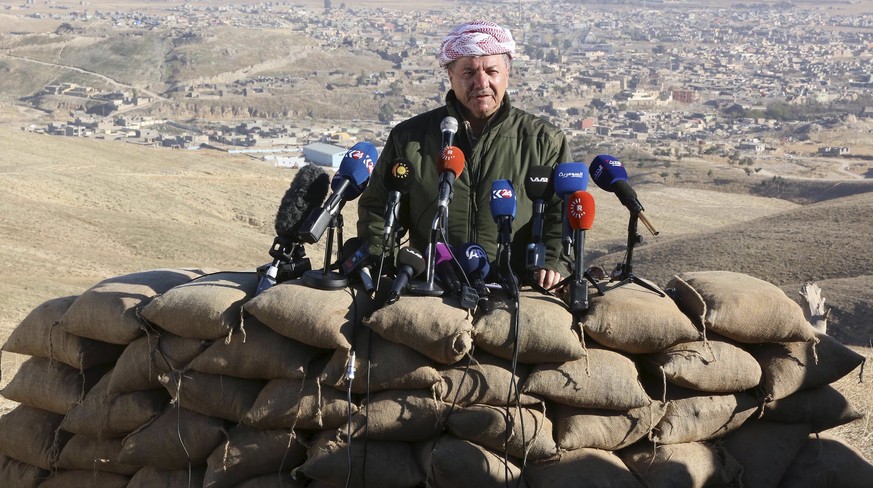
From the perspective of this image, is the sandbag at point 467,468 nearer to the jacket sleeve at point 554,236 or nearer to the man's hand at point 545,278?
the man's hand at point 545,278

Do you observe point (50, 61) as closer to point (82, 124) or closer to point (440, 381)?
point (82, 124)

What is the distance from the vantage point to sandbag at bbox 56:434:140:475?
645 cm

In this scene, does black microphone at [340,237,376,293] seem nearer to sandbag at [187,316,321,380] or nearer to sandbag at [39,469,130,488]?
sandbag at [187,316,321,380]

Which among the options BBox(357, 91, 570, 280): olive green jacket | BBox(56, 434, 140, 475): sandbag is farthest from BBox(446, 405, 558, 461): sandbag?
BBox(56, 434, 140, 475): sandbag

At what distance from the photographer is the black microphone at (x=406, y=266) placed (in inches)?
230

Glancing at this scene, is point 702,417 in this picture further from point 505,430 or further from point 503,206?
point 503,206

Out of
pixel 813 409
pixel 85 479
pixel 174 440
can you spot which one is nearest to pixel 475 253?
pixel 174 440

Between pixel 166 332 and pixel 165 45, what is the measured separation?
143 m

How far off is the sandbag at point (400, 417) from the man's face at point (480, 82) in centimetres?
176

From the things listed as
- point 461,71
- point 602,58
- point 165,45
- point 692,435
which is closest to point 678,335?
point 692,435

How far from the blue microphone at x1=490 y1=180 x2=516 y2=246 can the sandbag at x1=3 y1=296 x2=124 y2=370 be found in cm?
258

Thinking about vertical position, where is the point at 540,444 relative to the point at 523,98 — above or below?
above

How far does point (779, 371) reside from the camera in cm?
604

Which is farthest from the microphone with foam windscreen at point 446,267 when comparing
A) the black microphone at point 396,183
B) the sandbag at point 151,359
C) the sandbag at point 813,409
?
the sandbag at point 813,409
